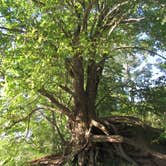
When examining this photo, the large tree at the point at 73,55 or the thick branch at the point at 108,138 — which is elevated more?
the large tree at the point at 73,55

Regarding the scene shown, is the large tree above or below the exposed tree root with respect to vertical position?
above

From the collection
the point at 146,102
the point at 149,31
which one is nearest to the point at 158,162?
the point at 146,102

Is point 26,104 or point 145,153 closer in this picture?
point 145,153

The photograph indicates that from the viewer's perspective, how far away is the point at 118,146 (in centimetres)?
1230

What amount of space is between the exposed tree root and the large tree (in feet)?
0.11

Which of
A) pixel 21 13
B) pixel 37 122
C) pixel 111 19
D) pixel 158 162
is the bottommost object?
pixel 158 162

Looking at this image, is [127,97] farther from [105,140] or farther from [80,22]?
[80,22]

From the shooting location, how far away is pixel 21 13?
1044 centimetres

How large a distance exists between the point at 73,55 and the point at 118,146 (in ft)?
11.3

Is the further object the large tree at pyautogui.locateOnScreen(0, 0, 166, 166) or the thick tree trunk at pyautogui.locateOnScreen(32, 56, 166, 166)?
the thick tree trunk at pyautogui.locateOnScreen(32, 56, 166, 166)

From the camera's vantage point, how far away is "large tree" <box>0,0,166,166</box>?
10.1m

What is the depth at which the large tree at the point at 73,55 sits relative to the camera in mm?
10133

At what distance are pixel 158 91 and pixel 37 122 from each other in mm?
5130

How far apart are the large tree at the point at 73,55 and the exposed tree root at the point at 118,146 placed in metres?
0.03
